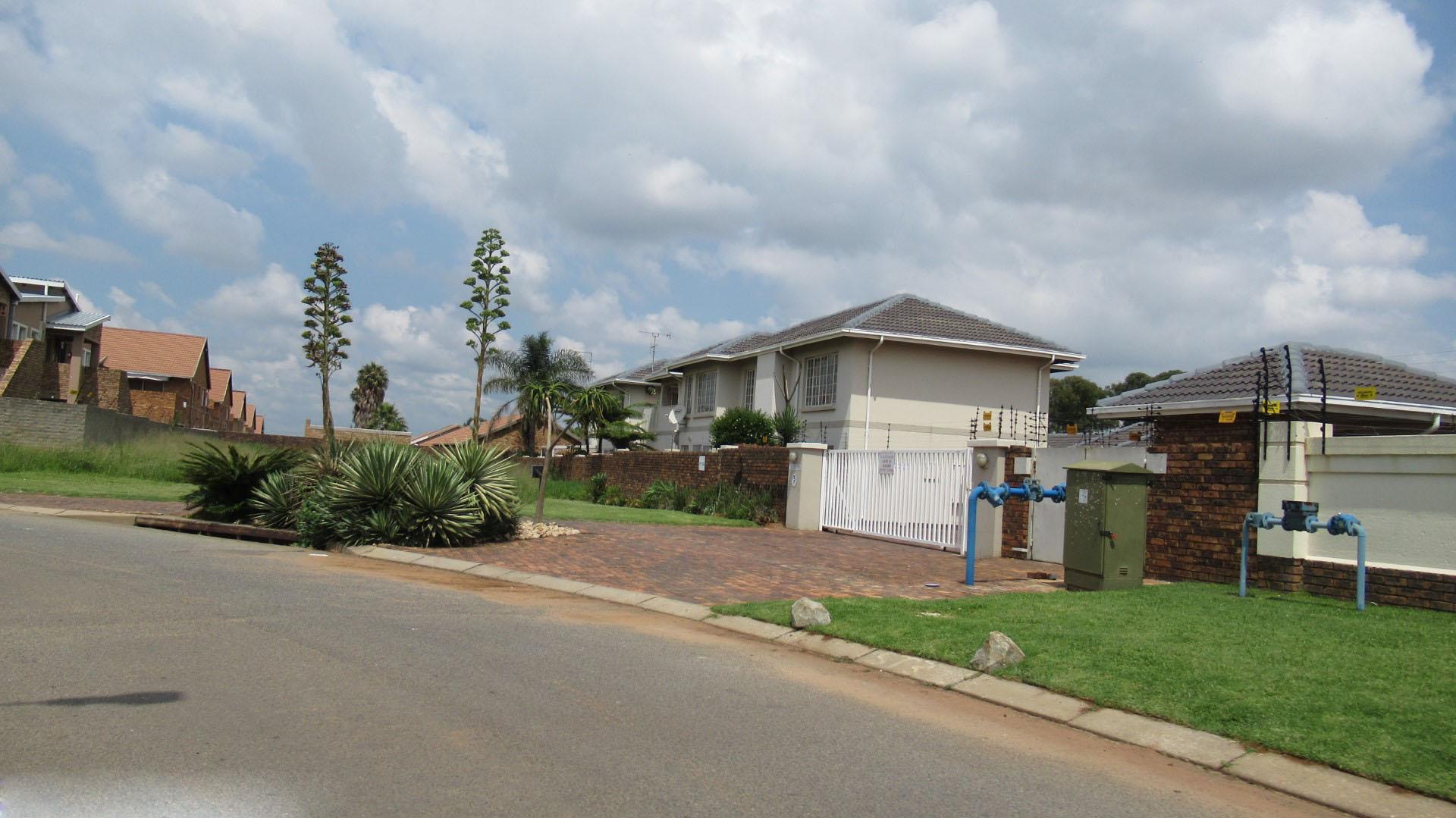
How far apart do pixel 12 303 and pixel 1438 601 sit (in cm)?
4921

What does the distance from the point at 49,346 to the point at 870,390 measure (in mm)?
38375

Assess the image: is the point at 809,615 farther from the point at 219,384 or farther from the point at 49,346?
the point at 219,384

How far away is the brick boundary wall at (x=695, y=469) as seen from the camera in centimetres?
2372

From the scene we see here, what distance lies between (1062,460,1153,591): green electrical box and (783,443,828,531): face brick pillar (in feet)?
34.7

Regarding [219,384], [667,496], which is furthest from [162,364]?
[667,496]

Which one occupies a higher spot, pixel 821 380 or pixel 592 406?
pixel 821 380

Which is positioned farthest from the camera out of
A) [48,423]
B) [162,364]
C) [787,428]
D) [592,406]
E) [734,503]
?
[162,364]

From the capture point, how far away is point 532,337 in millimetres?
52625

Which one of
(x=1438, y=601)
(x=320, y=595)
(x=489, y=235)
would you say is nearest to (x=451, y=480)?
(x=320, y=595)

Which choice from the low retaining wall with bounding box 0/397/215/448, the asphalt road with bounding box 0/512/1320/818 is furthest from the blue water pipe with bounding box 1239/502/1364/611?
the low retaining wall with bounding box 0/397/215/448

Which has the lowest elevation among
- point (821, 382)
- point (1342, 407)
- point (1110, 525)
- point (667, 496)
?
point (667, 496)

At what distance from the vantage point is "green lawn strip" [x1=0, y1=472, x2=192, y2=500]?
2297 centimetres

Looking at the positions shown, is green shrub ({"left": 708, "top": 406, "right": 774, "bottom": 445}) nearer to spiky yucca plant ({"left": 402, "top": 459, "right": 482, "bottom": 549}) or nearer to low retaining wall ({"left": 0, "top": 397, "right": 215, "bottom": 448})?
spiky yucca plant ({"left": 402, "top": 459, "right": 482, "bottom": 549})

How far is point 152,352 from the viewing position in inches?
2388
